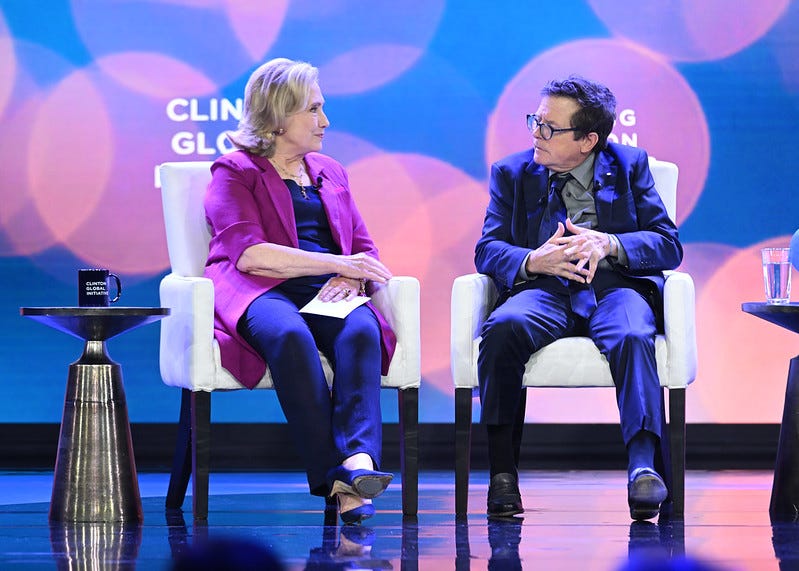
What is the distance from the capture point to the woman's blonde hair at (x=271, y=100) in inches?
138

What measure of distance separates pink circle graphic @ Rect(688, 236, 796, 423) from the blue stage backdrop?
0.06ft

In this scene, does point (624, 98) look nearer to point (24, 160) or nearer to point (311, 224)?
point (311, 224)

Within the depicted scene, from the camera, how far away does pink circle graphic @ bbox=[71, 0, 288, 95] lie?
457 centimetres

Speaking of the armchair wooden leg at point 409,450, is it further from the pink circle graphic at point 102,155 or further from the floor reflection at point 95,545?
the pink circle graphic at point 102,155

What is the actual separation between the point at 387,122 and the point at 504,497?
75.1 inches

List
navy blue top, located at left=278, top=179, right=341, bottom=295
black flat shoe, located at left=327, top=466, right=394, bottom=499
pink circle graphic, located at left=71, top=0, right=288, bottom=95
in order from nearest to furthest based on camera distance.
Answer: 1. black flat shoe, located at left=327, top=466, right=394, bottom=499
2. navy blue top, located at left=278, top=179, right=341, bottom=295
3. pink circle graphic, located at left=71, top=0, right=288, bottom=95

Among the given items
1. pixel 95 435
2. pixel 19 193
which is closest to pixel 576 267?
pixel 95 435

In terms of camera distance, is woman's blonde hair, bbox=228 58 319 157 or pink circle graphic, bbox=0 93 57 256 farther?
pink circle graphic, bbox=0 93 57 256

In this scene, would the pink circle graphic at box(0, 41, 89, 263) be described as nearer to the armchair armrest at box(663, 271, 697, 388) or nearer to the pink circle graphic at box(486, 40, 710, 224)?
the pink circle graphic at box(486, 40, 710, 224)

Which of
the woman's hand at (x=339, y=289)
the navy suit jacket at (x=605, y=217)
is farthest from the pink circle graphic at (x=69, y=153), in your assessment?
the navy suit jacket at (x=605, y=217)

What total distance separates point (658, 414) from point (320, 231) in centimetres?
111

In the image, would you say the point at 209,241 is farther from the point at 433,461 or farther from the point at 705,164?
the point at 705,164

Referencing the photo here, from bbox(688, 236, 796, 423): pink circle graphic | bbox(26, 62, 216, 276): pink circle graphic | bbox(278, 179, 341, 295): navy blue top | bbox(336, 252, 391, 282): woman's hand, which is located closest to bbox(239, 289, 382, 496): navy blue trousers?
bbox(336, 252, 391, 282): woman's hand

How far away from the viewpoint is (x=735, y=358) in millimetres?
4664
